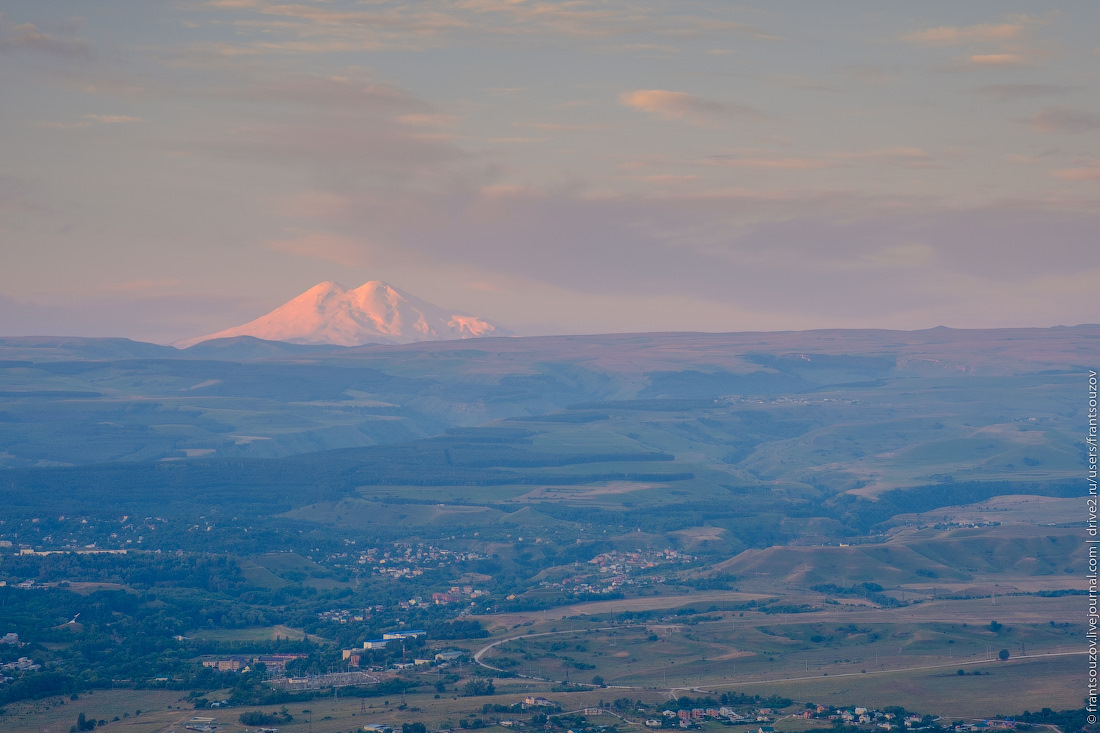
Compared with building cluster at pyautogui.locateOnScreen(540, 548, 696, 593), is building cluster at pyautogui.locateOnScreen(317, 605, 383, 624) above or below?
above

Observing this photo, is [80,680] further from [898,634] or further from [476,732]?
[898,634]

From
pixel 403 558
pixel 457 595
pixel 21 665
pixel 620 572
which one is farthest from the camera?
pixel 403 558

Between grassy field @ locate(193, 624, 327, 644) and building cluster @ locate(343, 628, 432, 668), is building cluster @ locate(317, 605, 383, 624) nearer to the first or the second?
grassy field @ locate(193, 624, 327, 644)

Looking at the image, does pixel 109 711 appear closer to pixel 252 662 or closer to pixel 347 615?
pixel 252 662

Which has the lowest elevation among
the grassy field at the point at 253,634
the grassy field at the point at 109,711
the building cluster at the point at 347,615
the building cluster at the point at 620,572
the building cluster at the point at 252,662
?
the building cluster at the point at 620,572

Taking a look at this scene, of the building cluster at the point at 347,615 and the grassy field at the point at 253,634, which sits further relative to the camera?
the building cluster at the point at 347,615

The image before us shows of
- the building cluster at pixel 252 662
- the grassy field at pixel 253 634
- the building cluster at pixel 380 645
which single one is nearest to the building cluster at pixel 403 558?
the grassy field at pixel 253 634

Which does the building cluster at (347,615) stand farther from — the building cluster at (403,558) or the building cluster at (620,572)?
the building cluster at (403,558)

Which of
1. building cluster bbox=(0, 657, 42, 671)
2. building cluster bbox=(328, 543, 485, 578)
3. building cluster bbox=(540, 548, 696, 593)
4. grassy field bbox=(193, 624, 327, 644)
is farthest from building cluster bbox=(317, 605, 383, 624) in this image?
building cluster bbox=(0, 657, 42, 671)

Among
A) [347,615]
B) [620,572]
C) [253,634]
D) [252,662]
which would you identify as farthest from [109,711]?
[620,572]

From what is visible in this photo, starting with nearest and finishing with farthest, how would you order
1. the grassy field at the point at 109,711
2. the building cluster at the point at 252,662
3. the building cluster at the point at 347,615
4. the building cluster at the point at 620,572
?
the grassy field at the point at 109,711
the building cluster at the point at 252,662
the building cluster at the point at 347,615
the building cluster at the point at 620,572

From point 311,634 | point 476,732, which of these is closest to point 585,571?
point 311,634
